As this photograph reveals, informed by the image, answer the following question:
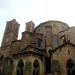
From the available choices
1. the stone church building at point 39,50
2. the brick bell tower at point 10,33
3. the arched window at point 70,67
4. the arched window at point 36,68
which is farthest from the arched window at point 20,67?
the brick bell tower at point 10,33

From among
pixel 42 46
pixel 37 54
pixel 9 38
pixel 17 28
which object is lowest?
pixel 37 54

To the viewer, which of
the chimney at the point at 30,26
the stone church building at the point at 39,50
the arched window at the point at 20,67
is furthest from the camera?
the chimney at the point at 30,26

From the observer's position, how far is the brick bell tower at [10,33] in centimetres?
3120

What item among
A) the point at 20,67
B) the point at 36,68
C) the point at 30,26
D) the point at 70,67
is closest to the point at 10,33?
the point at 30,26

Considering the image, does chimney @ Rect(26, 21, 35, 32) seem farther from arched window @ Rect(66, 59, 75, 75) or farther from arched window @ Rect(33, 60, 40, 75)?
arched window @ Rect(66, 59, 75, 75)

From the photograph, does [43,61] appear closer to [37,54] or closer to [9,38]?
[37,54]

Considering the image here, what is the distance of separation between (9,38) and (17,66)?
37.3ft

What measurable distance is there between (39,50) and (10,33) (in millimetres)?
11668

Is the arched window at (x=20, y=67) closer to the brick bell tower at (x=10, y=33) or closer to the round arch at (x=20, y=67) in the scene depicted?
the round arch at (x=20, y=67)

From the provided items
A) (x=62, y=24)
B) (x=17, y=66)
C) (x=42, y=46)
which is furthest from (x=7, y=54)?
(x=62, y=24)

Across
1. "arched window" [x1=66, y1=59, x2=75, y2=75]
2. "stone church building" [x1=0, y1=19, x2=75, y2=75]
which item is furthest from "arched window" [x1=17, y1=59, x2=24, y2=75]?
"arched window" [x1=66, y1=59, x2=75, y2=75]

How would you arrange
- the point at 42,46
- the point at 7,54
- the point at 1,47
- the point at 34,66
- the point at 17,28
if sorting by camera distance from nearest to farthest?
the point at 34,66 < the point at 42,46 < the point at 7,54 < the point at 1,47 < the point at 17,28

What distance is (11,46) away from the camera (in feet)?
94.3

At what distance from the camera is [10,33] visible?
32281 mm
